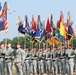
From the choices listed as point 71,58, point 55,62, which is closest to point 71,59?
point 71,58

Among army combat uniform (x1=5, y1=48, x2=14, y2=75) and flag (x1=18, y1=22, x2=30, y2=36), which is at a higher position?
flag (x1=18, y1=22, x2=30, y2=36)

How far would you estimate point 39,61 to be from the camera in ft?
92.9

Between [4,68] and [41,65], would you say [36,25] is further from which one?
[4,68]

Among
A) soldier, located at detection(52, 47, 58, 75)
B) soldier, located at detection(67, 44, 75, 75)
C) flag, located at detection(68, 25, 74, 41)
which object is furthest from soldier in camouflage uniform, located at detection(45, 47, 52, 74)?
soldier, located at detection(67, 44, 75, 75)

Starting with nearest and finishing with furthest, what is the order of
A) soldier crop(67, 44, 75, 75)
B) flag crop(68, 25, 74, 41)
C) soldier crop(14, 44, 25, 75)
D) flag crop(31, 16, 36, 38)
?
1. soldier crop(14, 44, 25, 75)
2. soldier crop(67, 44, 75, 75)
3. flag crop(68, 25, 74, 41)
4. flag crop(31, 16, 36, 38)

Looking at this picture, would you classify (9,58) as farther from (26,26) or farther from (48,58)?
(26,26)

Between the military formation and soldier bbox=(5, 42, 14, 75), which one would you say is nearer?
the military formation

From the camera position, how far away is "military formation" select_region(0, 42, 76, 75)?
21.0 m

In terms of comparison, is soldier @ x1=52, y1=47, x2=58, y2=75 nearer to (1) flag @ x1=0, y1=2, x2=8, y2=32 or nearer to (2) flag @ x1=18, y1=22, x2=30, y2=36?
(1) flag @ x1=0, y1=2, x2=8, y2=32

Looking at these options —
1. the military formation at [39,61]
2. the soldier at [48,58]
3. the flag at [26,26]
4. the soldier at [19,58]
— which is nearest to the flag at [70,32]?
the military formation at [39,61]

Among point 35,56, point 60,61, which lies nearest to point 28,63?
point 35,56

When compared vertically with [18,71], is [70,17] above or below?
above

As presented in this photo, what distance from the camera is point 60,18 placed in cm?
3044

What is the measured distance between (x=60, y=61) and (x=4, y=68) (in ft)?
15.4
